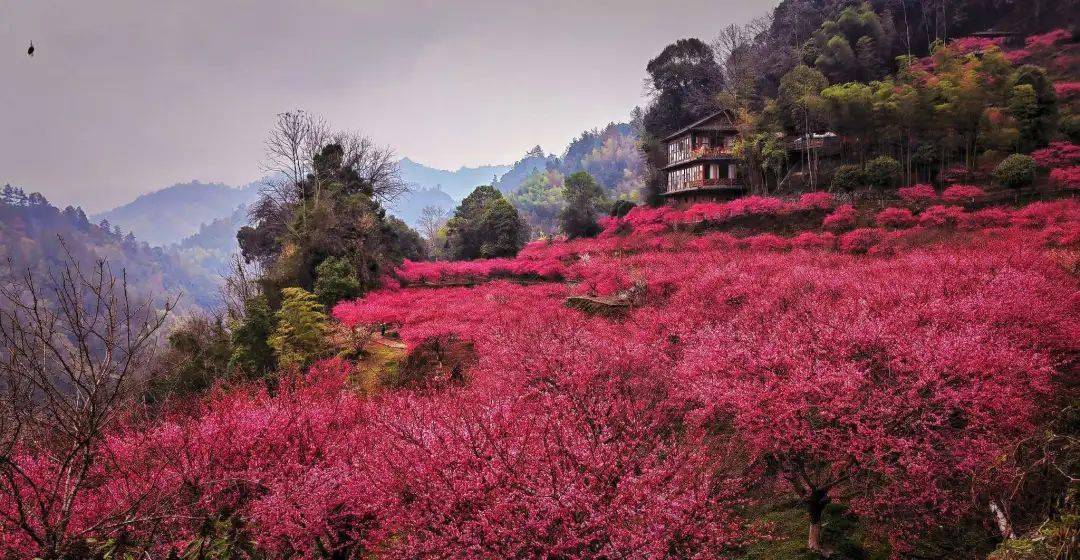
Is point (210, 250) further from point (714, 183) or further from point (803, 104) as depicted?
point (803, 104)

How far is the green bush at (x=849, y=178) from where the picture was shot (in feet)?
91.9

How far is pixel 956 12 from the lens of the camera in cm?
4353

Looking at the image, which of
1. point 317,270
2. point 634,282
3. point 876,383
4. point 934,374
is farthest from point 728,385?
point 317,270

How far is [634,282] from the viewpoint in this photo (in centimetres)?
1958

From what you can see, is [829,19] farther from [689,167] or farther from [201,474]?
[201,474]

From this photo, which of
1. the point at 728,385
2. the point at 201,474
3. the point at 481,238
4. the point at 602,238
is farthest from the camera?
the point at 481,238

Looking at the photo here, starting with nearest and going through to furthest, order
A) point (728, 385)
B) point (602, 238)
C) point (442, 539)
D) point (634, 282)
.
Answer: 1. point (442, 539)
2. point (728, 385)
3. point (634, 282)
4. point (602, 238)

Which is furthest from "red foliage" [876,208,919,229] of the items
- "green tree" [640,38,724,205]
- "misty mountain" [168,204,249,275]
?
"misty mountain" [168,204,249,275]

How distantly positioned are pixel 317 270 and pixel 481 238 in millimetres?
17583

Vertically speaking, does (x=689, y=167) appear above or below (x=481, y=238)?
above

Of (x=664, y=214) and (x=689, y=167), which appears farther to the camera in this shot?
(x=689, y=167)

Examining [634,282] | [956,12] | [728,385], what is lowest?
[728,385]

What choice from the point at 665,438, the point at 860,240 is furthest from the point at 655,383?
the point at 860,240

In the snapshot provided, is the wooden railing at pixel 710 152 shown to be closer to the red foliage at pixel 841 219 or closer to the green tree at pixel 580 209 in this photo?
the green tree at pixel 580 209
